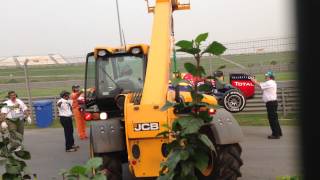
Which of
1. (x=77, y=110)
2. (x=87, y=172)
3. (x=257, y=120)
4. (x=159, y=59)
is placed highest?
(x=159, y=59)

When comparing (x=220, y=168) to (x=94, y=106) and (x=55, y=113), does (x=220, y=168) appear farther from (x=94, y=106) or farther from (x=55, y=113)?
(x=55, y=113)

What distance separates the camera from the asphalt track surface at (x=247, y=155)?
9.75 metres

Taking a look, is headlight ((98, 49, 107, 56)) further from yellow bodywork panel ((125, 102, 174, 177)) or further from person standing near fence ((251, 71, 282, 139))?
person standing near fence ((251, 71, 282, 139))

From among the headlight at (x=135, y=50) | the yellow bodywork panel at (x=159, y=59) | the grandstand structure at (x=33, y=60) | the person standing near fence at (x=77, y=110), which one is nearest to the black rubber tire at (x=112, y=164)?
the yellow bodywork panel at (x=159, y=59)

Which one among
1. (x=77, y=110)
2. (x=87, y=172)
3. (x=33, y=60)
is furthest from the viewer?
(x=33, y=60)

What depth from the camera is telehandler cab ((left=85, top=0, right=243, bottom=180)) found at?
755 centimetres

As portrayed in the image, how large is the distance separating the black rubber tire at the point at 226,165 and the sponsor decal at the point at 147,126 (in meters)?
1.02

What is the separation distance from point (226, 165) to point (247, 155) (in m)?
3.68

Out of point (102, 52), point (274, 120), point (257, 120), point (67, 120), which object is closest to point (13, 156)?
point (102, 52)

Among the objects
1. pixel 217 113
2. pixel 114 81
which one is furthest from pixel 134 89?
pixel 217 113

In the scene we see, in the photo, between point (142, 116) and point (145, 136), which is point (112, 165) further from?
point (142, 116)

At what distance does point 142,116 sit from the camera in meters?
7.54

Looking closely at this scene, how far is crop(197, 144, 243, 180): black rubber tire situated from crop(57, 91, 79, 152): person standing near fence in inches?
260

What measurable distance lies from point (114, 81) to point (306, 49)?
7891mm
